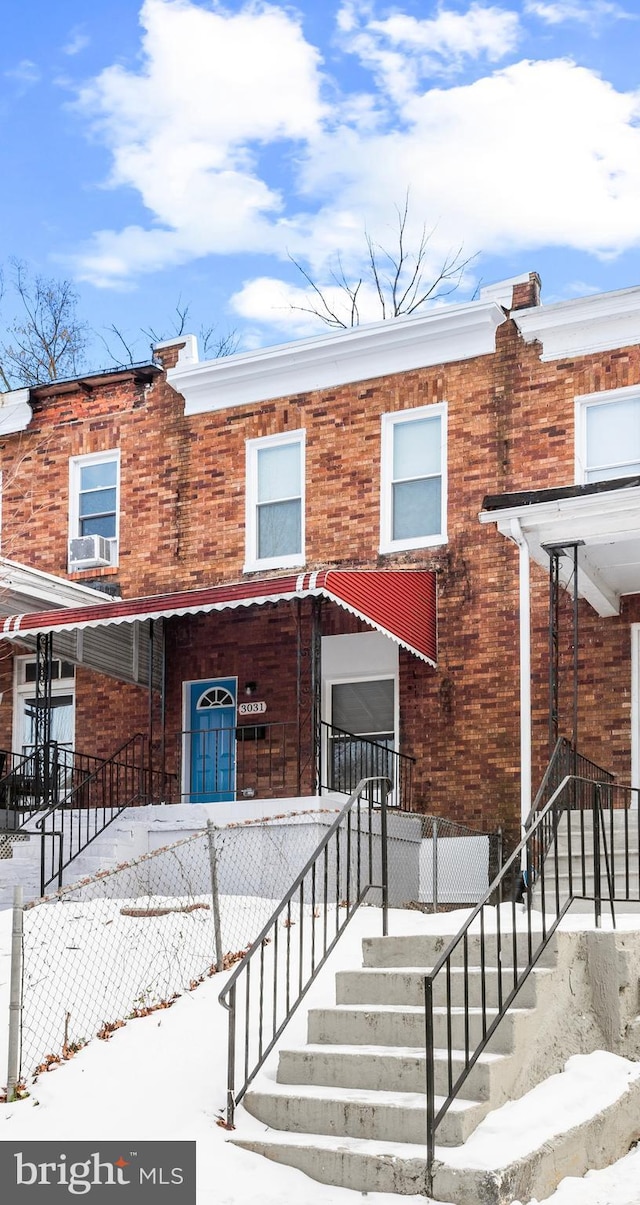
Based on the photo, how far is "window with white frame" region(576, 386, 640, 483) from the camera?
15.9 meters

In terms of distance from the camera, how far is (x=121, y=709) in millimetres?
18797

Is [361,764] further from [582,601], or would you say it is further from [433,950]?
[433,950]

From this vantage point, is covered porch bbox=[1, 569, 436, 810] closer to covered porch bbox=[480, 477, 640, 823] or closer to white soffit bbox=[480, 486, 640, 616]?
covered porch bbox=[480, 477, 640, 823]

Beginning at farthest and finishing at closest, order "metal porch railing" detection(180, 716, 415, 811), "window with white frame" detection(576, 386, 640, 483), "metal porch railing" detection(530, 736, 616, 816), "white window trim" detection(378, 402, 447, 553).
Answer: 1. "white window trim" detection(378, 402, 447, 553)
2. "metal porch railing" detection(180, 716, 415, 811)
3. "window with white frame" detection(576, 386, 640, 483)
4. "metal porch railing" detection(530, 736, 616, 816)

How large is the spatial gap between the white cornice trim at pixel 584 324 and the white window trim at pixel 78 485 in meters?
6.16

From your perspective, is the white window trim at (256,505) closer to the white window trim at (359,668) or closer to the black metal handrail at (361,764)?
the white window trim at (359,668)

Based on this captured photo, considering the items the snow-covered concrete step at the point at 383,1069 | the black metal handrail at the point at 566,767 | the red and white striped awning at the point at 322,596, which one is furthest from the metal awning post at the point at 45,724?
the snow-covered concrete step at the point at 383,1069

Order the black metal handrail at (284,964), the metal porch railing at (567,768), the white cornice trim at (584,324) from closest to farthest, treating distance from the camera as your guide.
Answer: the black metal handrail at (284,964)
the metal porch railing at (567,768)
the white cornice trim at (584,324)

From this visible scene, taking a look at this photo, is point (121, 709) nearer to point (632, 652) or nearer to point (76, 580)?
point (76, 580)

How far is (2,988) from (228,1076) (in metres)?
3.16

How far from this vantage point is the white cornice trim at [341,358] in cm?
1700

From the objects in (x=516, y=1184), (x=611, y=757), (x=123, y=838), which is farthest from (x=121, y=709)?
(x=516, y=1184)

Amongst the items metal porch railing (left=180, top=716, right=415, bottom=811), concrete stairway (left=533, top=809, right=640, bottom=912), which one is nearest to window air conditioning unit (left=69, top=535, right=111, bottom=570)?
metal porch railing (left=180, top=716, right=415, bottom=811)

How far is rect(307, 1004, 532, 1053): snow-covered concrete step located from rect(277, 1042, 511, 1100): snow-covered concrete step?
0.21ft
